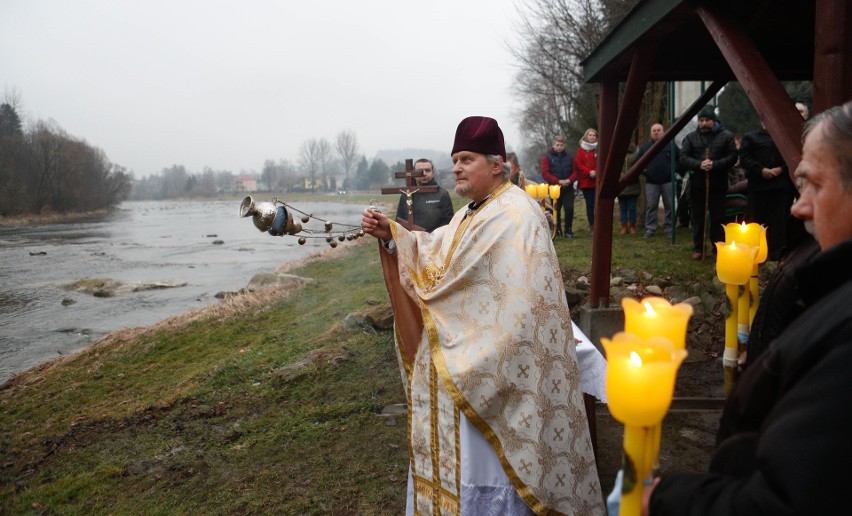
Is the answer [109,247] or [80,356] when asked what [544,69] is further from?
[109,247]

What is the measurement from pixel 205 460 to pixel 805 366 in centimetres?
443

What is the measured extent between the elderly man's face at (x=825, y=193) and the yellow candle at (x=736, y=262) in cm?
100

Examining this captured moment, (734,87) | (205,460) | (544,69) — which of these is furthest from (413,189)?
(734,87)

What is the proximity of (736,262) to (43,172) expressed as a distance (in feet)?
187

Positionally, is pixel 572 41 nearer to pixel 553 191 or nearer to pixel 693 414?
pixel 553 191

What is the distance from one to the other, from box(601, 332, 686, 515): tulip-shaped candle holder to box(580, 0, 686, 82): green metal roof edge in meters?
2.66

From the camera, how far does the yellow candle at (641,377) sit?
1029mm

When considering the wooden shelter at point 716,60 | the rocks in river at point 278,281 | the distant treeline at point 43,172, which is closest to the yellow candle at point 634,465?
the wooden shelter at point 716,60

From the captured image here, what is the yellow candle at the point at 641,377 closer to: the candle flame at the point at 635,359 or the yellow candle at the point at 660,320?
the candle flame at the point at 635,359

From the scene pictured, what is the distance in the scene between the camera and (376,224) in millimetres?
2904

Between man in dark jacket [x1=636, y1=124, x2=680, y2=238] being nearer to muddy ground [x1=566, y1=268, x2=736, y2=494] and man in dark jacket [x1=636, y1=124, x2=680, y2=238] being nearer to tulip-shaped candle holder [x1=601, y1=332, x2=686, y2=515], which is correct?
muddy ground [x1=566, y1=268, x2=736, y2=494]

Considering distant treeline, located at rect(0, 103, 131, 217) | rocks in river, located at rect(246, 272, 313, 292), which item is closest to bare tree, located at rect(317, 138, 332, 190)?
distant treeline, located at rect(0, 103, 131, 217)

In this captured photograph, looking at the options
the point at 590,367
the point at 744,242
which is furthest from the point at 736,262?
the point at 590,367

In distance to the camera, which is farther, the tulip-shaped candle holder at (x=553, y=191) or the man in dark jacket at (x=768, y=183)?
the tulip-shaped candle holder at (x=553, y=191)
